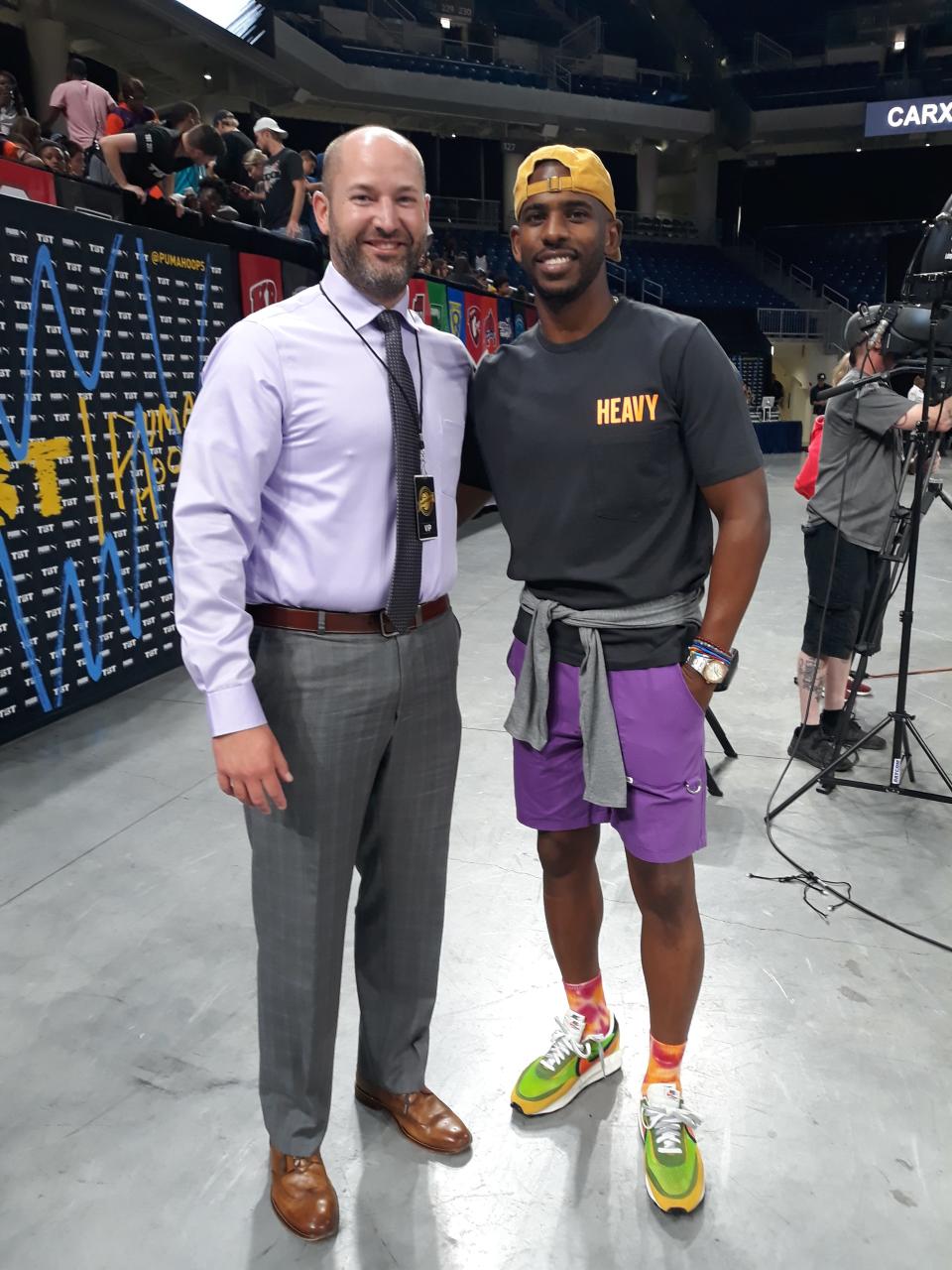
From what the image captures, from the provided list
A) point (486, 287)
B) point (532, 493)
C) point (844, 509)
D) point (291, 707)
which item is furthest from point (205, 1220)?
point (486, 287)

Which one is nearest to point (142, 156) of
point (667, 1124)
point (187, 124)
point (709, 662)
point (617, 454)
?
point (187, 124)

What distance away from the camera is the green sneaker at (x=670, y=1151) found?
157cm

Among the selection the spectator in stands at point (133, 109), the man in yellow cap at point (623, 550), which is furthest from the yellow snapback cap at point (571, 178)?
the spectator in stands at point (133, 109)

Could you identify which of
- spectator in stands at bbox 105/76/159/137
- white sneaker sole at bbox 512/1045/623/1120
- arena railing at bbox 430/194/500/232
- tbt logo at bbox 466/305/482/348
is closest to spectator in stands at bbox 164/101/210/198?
spectator in stands at bbox 105/76/159/137

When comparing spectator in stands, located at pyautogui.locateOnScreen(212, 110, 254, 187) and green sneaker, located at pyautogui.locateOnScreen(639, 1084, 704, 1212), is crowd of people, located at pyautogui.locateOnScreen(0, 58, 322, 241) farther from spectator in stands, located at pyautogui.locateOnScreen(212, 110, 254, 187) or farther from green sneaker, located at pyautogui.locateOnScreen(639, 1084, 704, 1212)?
green sneaker, located at pyautogui.locateOnScreen(639, 1084, 704, 1212)

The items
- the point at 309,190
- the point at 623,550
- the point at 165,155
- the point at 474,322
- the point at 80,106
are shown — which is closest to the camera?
the point at 623,550

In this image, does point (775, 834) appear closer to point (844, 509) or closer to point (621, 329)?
point (844, 509)

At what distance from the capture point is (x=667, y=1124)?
165cm

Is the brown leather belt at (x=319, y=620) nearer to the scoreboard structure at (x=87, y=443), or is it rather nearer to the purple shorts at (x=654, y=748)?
the purple shorts at (x=654, y=748)

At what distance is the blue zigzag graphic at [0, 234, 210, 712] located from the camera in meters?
3.65

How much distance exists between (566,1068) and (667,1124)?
0.80 ft

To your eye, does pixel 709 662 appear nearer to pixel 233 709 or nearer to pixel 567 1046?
pixel 233 709

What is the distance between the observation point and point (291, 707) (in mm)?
1439

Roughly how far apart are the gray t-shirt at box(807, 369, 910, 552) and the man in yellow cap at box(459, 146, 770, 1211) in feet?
5.75
